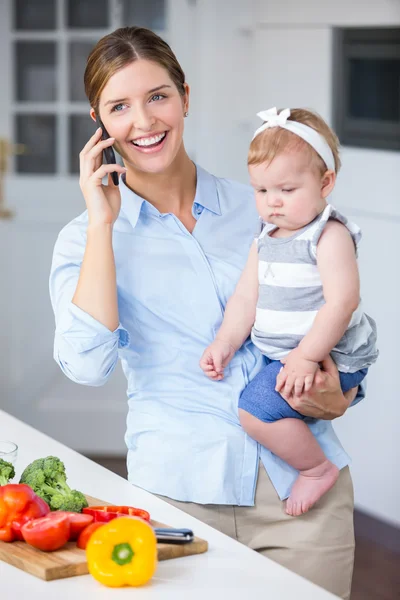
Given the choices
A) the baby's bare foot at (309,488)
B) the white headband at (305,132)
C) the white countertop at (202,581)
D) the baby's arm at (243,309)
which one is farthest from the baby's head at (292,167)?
the white countertop at (202,581)

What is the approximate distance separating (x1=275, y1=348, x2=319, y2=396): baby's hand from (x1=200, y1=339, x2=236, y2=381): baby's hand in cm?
11

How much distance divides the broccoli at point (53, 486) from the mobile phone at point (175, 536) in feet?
0.54

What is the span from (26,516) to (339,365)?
28.3 inches

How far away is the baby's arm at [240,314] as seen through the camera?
1910 millimetres

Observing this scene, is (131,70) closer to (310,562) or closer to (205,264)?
(205,264)

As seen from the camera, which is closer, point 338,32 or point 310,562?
point 310,562

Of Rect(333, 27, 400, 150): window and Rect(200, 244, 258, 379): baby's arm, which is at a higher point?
Rect(333, 27, 400, 150): window

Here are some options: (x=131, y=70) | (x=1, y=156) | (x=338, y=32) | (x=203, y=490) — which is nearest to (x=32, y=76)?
(x=1, y=156)

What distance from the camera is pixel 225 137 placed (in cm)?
427

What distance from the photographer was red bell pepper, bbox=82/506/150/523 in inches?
63.2

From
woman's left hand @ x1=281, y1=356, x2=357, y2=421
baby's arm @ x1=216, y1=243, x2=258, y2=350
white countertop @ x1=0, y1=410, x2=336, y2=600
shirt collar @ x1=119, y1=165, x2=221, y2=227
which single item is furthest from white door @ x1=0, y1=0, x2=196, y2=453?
white countertop @ x1=0, y1=410, x2=336, y2=600

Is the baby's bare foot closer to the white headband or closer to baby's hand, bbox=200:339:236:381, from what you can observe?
baby's hand, bbox=200:339:236:381

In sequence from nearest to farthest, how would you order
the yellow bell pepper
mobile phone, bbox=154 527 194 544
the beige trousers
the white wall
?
the yellow bell pepper, mobile phone, bbox=154 527 194 544, the beige trousers, the white wall

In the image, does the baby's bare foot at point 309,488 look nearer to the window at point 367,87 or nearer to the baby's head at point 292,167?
the baby's head at point 292,167
